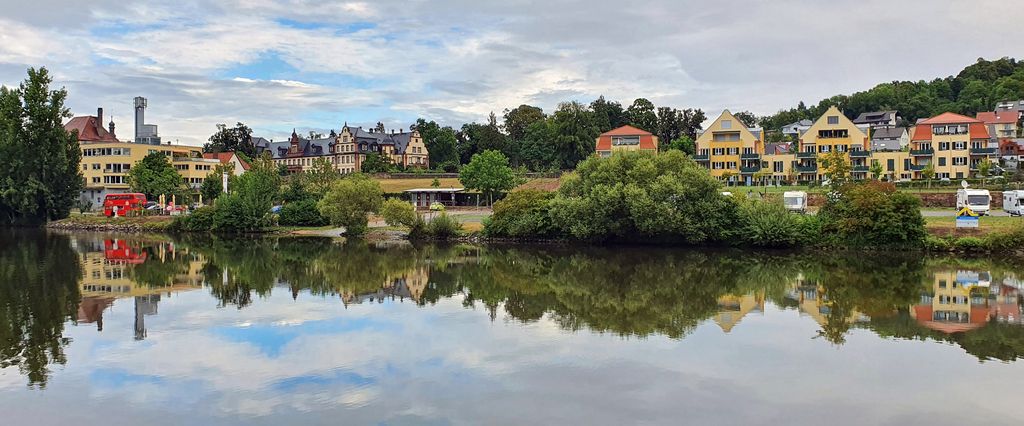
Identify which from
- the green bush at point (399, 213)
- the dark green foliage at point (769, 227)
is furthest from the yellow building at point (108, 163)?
the dark green foliage at point (769, 227)

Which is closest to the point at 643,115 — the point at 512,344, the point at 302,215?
the point at 302,215

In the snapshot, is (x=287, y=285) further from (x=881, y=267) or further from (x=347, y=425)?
(x=881, y=267)

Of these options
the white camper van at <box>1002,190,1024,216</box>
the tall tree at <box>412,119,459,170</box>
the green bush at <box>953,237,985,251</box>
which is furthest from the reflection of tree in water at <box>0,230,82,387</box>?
the tall tree at <box>412,119,459,170</box>

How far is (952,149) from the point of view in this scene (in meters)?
66.8

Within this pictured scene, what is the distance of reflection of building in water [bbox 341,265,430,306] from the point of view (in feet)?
83.5

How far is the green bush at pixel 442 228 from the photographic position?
1871 inches

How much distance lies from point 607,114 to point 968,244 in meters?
56.6

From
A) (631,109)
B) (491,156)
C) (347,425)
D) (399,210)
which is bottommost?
(347,425)

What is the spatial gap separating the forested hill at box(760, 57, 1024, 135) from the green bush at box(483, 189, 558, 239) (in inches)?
3309

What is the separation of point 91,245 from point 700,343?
132ft

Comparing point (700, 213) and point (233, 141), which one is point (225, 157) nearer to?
point (233, 141)

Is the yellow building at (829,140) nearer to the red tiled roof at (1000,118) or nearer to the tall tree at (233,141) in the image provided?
the red tiled roof at (1000,118)

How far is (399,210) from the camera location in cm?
4800

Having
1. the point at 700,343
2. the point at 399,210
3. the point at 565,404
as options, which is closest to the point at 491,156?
the point at 399,210
